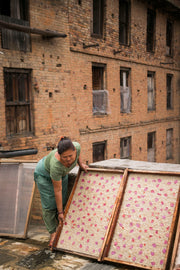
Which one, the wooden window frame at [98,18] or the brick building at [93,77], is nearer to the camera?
the brick building at [93,77]

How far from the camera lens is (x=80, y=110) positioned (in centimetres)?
1082

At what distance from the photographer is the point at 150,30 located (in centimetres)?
1554

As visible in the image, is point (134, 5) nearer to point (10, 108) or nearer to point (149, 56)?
point (149, 56)

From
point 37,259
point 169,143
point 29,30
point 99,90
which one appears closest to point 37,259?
point 37,259

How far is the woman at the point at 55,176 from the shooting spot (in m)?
3.56

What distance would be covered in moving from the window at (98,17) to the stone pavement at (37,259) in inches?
368

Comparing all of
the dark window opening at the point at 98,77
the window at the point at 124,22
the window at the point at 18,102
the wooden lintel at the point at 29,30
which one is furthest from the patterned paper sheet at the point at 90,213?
the window at the point at 124,22

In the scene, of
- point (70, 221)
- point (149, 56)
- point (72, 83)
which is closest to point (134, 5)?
point (149, 56)

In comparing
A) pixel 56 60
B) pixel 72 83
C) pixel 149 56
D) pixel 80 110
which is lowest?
pixel 80 110

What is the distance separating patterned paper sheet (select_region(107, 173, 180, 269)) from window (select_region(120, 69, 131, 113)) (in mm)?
9769

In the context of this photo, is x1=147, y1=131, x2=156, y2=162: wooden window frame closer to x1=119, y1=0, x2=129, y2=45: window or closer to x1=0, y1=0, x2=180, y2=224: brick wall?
x1=0, y1=0, x2=180, y2=224: brick wall

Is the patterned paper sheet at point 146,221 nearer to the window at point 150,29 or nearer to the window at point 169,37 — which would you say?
the window at point 150,29

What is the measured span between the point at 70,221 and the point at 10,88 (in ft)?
17.8

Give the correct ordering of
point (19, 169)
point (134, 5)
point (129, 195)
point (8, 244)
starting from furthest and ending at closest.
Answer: point (134, 5) < point (19, 169) < point (8, 244) < point (129, 195)
